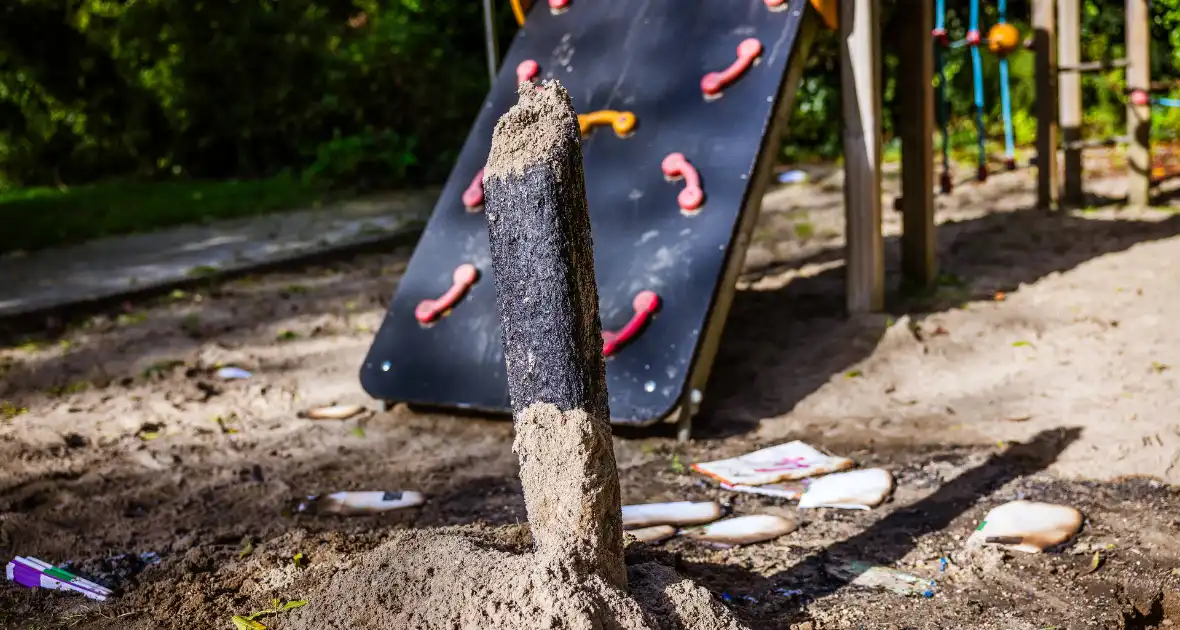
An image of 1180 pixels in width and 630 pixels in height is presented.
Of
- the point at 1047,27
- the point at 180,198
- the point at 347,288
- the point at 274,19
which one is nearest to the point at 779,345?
the point at 347,288

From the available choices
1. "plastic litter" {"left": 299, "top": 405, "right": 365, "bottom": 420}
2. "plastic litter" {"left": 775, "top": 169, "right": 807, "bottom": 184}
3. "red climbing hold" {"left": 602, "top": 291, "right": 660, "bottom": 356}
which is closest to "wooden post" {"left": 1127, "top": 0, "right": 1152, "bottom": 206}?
"plastic litter" {"left": 775, "top": 169, "right": 807, "bottom": 184}

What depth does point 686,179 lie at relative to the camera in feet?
13.4

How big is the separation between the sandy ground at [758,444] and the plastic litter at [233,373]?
0.31 ft

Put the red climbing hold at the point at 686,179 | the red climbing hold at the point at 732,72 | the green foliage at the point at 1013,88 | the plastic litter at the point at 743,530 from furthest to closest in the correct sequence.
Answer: the green foliage at the point at 1013,88 < the red climbing hold at the point at 732,72 < the red climbing hold at the point at 686,179 < the plastic litter at the point at 743,530

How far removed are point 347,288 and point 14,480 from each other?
2.83 m

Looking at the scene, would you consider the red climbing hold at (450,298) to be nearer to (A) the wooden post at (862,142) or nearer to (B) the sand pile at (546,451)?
(A) the wooden post at (862,142)

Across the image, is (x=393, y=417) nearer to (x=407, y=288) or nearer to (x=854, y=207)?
(x=407, y=288)

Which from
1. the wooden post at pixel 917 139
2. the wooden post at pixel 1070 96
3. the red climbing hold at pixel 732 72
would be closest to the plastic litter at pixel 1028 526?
the red climbing hold at pixel 732 72

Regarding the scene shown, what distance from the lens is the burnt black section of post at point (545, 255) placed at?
2.06 meters

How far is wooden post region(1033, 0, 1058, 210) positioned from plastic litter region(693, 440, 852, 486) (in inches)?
165

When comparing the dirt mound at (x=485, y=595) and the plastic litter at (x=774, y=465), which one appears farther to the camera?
the plastic litter at (x=774, y=465)

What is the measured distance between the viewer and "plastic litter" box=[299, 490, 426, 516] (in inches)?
127

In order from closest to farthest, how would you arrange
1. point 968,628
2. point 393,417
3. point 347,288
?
point 968,628 < point 393,417 < point 347,288

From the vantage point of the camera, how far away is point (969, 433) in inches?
141
